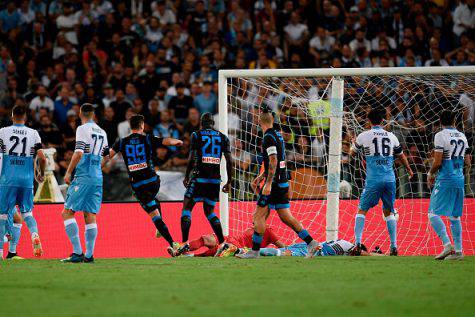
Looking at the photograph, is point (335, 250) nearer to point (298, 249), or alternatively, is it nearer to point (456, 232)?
point (298, 249)

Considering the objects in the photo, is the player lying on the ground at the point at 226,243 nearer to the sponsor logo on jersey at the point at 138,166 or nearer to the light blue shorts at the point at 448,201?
the sponsor logo on jersey at the point at 138,166

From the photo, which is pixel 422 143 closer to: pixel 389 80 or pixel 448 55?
pixel 389 80

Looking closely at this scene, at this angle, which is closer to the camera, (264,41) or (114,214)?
(114,214)

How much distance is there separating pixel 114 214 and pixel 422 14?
9.40 metres

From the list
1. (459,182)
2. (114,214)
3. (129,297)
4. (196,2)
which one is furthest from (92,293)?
(196,2)

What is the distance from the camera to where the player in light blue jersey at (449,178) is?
12.4 m

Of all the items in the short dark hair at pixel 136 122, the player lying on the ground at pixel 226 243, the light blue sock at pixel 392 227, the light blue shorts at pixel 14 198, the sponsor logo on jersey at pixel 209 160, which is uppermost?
the short dark hair at pixel 136 122

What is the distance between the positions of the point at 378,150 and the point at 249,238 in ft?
8.08

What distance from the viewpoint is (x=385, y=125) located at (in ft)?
Result: 48.4

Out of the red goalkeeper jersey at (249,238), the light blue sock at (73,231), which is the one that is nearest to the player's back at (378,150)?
the red goalkeeper jersey at (249,238)

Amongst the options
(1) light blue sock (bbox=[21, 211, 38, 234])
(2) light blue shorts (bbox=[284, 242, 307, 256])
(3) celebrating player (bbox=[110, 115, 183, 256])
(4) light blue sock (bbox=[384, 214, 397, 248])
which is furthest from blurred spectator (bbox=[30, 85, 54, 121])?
(4) light blue sock (bbox=[384, 214, 397, 248])

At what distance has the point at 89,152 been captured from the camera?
40.3ft

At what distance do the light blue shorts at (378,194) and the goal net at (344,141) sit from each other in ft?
3.81

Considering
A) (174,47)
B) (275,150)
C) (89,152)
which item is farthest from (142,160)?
(174,47)
